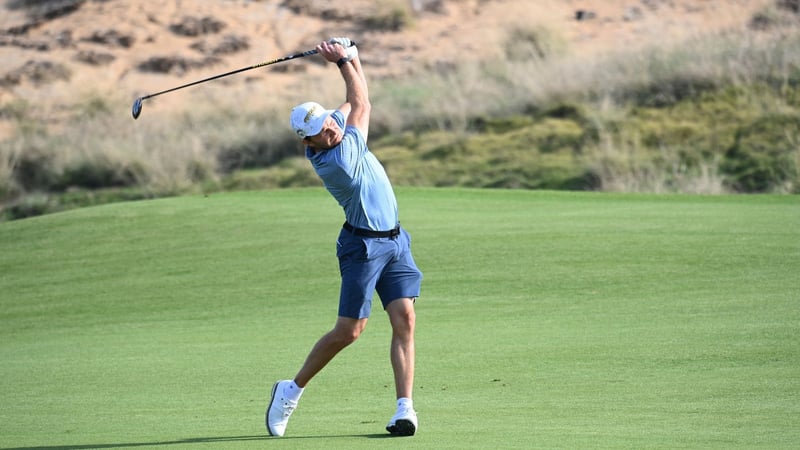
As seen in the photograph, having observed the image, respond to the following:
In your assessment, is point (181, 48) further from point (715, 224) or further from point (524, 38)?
point (715, 224)

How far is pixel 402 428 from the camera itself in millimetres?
6277

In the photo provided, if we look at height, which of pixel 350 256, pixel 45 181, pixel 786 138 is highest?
pixel 350 256

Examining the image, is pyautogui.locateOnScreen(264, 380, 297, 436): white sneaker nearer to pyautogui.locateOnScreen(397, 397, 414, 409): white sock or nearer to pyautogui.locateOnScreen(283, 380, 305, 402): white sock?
pyautogui.locateOnScreen(283, 380, 305, 402): white sock

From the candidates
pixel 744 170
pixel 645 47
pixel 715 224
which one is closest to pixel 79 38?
pixel 645 47

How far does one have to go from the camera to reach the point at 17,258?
15336 millimetres

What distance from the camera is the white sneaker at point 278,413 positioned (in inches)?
257

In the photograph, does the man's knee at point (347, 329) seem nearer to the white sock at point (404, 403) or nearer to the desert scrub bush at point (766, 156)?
the white sock at point (404, 403)

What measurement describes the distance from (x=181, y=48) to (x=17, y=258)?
2567 cm

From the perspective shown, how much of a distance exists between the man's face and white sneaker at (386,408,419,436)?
1367mm

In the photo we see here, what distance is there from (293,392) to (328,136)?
1.37 m

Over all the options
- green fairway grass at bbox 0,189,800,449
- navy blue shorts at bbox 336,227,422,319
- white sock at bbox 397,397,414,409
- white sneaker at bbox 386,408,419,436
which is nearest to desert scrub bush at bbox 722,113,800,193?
green fairway grass at bbox 0,189,800,449

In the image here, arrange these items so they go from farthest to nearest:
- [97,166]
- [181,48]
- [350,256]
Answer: [181,48], [97,166], [350,256]

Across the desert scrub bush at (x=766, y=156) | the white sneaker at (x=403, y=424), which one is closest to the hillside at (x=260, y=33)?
the desert scrub bush at (x=766, y=156)

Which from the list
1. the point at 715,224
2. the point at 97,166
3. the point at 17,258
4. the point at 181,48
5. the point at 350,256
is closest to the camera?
the point at 350,256
